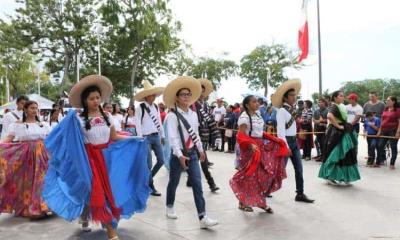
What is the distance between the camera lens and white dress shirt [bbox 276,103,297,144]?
21.8ft

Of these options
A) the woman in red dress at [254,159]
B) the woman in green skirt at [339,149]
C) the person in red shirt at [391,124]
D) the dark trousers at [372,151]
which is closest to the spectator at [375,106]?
the person in red shirt at [391,124]

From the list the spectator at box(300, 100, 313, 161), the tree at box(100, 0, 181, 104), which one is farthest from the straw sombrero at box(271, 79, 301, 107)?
the tree at box(100, 0, 181, 104)

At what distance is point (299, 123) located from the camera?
1353cm

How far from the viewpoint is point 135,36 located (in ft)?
106

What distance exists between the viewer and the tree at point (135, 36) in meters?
31.1

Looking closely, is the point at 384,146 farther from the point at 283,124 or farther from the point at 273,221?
the point at 273,221

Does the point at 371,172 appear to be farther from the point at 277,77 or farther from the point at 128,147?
the point at 277,77

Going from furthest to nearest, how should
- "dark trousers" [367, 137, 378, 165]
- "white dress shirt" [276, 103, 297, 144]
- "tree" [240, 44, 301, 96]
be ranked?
"tree" [240, 44, 301, 96]
"dark trousers" [367, 137, 378, 165]
"white dress shirt" [276, 103, 297, 144]

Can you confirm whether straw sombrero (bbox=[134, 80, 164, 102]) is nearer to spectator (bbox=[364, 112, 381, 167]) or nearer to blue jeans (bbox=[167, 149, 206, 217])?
blue jeans (bbox=[167, 149, 206, 217])

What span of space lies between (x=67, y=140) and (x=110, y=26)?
29690 mm

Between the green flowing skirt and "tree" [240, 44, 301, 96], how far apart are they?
4254cm

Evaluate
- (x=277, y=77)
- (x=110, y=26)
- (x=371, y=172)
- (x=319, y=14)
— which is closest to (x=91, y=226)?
(x=371, y=172)

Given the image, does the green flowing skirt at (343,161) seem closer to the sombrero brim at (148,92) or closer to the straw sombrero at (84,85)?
the sombrero brim at (148,92)

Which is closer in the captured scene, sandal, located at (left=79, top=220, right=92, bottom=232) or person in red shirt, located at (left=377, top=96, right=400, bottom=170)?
sandal, located at (left=79, top=220, right=92, bottom=232)
